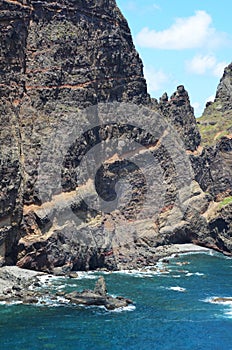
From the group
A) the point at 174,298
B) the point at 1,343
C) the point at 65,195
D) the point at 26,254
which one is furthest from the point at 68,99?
the point at 1,343

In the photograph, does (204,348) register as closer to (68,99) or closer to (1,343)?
(1,343)

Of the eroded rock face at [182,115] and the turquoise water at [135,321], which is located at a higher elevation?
the eroded rock face at [182,115]

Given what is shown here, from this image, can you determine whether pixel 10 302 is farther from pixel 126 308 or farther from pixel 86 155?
pixel 86 155

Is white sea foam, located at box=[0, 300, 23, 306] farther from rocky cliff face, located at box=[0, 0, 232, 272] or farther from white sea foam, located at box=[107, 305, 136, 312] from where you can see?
rocky cliff face, located at box=[0, 0, 232, 272]

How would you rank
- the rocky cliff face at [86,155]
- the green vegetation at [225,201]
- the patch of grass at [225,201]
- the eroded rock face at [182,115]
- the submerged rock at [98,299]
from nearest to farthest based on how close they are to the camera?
the submerged rock at [98,299]
the rocky cliff face at [86,155]
the green vegetation at [225,201]
the patch of grass at [225,201]
the eroded rock face at [182,115]

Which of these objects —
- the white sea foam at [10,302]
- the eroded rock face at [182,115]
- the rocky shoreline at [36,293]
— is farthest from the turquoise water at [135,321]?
the eroded rock face at [182,115]

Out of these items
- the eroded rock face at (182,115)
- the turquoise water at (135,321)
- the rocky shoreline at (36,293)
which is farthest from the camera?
the eroded rock face at (182,115)

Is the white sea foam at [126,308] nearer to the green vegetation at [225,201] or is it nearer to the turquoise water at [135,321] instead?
the turquoise water at [135,321]
